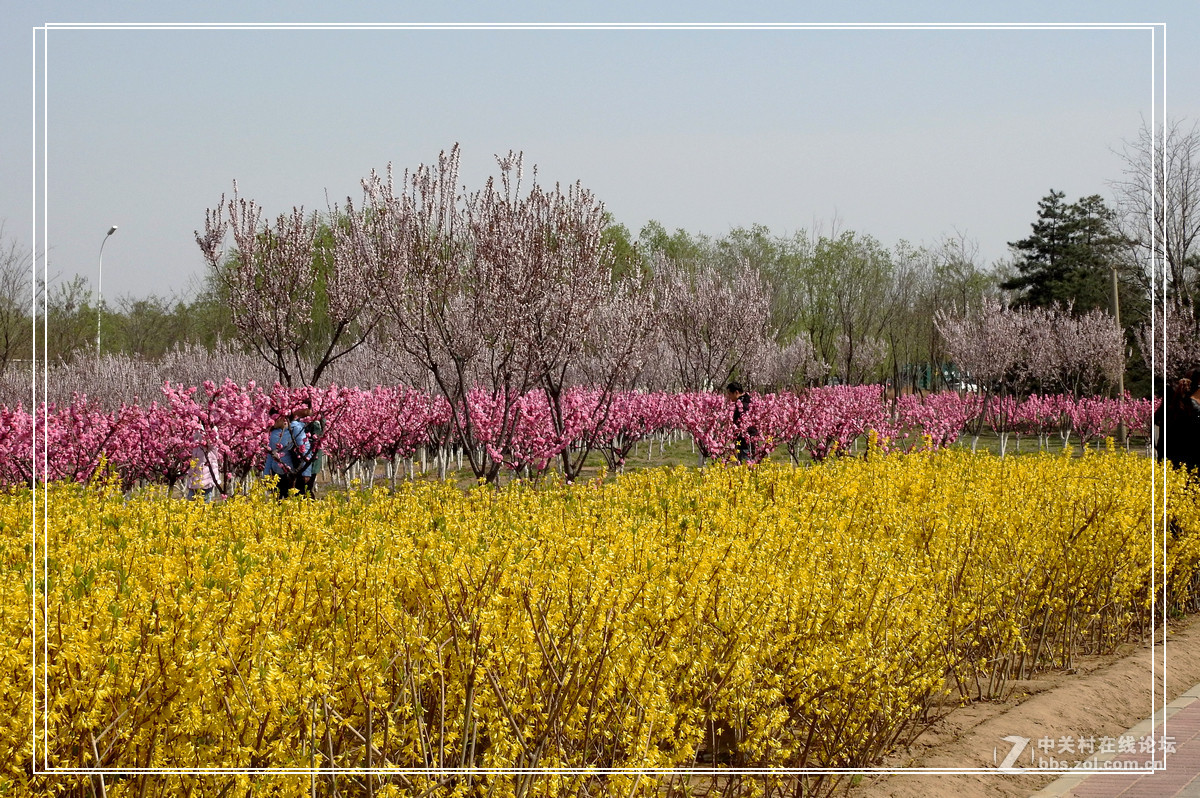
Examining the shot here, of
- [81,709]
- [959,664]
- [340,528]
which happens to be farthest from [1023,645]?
[81,709]

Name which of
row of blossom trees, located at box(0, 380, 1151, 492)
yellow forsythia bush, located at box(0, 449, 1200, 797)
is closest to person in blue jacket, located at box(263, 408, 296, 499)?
row of blossom trees, located at box(0, 380, 1151, 492)

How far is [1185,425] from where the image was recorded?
25.4ft

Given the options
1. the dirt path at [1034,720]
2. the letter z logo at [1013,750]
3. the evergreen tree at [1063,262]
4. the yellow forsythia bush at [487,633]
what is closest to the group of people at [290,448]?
the yellow forsythia bush at [487,633]

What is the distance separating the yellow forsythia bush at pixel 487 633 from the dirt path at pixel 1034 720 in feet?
0.62

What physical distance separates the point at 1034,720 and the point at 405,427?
475 inches

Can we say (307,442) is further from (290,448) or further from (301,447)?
(301,447)

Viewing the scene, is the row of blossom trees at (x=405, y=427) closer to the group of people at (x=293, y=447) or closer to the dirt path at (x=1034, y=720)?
the group of people at (x=293, y=447)

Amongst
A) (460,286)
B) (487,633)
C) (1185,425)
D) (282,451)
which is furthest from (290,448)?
(1185,425)

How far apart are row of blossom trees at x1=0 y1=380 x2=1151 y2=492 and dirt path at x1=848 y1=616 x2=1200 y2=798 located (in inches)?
105

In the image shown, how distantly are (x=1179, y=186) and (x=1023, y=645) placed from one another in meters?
7.45

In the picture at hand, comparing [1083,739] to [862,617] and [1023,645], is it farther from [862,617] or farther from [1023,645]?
[862,617]

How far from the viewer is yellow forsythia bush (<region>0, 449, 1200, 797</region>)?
8.54ft

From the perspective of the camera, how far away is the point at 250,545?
3475mm

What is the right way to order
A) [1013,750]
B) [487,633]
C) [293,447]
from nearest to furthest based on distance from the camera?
[487,633] < [1013,750] < [293,447]
